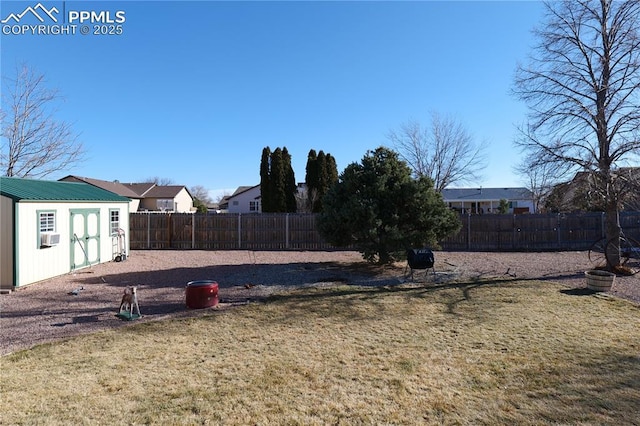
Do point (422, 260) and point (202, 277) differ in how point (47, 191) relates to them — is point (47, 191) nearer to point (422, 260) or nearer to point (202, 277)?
point (202, 277)

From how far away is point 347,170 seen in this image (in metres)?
11.5

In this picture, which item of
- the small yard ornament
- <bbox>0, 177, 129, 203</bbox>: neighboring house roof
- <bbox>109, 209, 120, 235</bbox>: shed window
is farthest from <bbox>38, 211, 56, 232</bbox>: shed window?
the small yard ornament

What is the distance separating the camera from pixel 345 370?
4199 mm

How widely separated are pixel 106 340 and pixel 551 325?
23.6ft

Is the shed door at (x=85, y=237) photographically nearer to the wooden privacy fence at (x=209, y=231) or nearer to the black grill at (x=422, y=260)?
the wooden privacy fence at (x=209, y=231)

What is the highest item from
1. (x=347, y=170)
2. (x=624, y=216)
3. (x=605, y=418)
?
(x=347, y=170)

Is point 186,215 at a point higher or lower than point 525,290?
higher

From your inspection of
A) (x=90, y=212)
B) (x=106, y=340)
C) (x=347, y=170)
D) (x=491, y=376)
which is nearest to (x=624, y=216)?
(x=347, y=170)

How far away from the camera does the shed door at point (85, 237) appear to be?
11195 mm

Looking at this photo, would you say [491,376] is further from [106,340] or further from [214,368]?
[106,340]

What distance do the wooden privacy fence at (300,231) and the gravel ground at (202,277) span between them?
156 centimetres

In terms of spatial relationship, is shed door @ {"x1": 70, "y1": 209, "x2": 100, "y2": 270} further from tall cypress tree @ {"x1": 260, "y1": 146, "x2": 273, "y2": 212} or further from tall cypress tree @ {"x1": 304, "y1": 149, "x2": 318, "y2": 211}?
tall cypress tree @ {"x1": 304, "y1": 149, "x2": 318, "y2": 211}

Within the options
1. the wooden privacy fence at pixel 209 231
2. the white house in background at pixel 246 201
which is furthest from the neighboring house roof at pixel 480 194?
the wooden privacy fence at pixel 209 231

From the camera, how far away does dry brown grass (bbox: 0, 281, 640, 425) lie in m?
3.31
